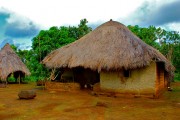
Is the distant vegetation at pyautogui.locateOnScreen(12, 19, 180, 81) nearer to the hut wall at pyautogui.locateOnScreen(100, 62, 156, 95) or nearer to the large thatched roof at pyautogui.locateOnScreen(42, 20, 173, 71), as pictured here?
the large thatched roof at pyautogui.locateOnScreen(42, 20, 173, 71)

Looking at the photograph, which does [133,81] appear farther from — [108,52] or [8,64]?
[8,64]

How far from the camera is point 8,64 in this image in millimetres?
23438

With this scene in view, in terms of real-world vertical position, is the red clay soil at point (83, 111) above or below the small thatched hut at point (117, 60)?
below

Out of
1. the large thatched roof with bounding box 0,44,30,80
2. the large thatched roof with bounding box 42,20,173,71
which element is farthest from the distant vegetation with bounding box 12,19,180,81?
the large thatched roof with bounding box 42,20,173,71

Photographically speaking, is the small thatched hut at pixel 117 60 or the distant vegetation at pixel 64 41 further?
the distant vegetation at pixel 64 41

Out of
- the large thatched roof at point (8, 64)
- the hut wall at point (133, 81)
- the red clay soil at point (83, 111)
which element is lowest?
the red clay soil at point (83, 111)

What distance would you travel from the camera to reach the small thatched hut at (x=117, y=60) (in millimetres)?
15086

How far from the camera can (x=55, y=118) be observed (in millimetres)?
9391

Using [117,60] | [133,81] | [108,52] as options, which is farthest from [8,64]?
[133,81]

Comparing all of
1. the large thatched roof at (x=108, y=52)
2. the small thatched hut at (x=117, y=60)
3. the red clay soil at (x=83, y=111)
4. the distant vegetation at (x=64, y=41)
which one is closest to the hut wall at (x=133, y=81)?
the small thatched hut at (x=117, y=60)

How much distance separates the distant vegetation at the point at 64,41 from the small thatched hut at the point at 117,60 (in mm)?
6754

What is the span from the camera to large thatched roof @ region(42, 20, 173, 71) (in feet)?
50.0

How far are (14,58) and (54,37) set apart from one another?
5164 mm

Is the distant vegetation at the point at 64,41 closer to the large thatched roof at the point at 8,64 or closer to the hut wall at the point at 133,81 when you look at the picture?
the large thatched roof at the point at 8,64
